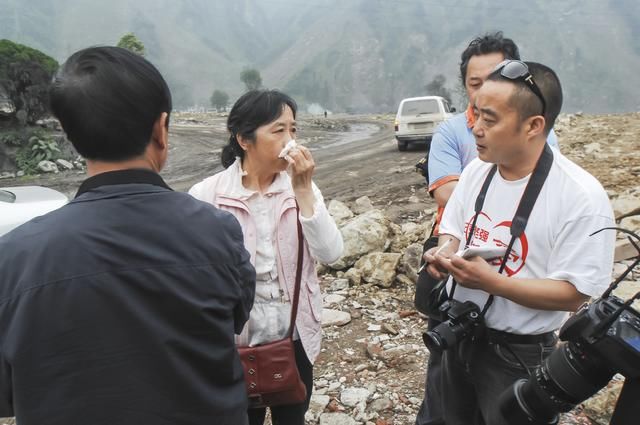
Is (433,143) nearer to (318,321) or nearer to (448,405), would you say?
(318,321)

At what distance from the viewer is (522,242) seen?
5.43 ft

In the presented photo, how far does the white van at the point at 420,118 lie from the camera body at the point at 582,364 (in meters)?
12.4

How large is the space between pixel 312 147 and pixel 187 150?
14.9 feet

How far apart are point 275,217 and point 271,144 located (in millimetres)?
314

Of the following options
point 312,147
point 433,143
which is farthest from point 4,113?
point 433,143

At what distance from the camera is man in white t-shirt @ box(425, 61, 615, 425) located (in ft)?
5.07

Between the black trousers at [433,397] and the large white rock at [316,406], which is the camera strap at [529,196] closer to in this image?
the black trousers at [433,397]

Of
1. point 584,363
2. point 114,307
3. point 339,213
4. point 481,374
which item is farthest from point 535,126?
point 339,213

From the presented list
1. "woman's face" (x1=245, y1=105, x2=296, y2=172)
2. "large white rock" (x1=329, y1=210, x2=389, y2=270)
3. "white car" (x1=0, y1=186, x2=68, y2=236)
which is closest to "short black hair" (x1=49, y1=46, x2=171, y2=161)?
"woman's face" (x1=245, y1=105, x2=296, y2=172)

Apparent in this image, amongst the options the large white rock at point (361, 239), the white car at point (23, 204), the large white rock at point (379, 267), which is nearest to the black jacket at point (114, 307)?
the white car at point (23, 204)

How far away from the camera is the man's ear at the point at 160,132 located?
1.17 m

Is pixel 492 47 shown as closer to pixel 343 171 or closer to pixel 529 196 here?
pixel 529 196

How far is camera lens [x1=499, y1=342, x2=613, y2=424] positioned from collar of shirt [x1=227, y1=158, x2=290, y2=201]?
3.85ft

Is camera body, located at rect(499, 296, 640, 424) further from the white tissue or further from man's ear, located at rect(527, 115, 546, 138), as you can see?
the white tissue
